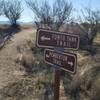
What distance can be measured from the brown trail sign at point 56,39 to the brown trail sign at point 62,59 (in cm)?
14

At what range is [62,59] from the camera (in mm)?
4879

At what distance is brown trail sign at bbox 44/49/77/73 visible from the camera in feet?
15.4

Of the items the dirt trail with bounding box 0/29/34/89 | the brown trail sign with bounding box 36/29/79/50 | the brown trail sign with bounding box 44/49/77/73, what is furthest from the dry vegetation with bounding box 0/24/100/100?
the brown trail sign with bounding box 36/29/79/50

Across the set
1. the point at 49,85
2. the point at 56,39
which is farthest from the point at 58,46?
the point at 49,85

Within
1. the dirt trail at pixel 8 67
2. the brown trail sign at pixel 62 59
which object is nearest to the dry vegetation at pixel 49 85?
the dirt trail at pixel 8 67

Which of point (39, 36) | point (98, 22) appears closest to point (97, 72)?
point (39, 36)

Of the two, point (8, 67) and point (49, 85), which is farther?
point (8, 67)

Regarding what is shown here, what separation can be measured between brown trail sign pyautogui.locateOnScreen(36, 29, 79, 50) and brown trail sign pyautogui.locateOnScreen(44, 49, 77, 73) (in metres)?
0.14

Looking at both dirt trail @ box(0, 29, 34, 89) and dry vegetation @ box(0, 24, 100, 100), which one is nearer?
dry vegetation @ box(0, 24, 100, 100)

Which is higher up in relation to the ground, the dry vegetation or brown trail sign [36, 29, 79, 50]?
brown trail sign [36, 29, 79, 50]

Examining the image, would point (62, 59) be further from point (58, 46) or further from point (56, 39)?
point (56, 39)

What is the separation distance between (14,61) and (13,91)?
5309 millimetres

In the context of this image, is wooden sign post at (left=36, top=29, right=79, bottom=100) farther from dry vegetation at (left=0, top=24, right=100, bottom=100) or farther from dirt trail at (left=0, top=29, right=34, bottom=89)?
dirt trail at (left=0, top=29, right=34, bottom=89)

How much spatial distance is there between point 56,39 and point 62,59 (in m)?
0.36
